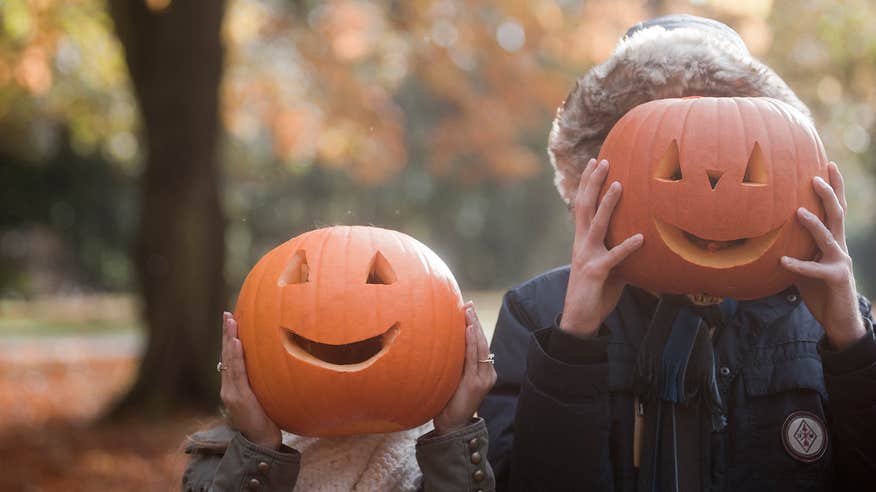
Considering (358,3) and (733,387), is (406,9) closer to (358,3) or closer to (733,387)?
(358,3)

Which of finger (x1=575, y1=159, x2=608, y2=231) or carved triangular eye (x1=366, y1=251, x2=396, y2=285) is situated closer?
finger (x1=575, y1=159, x2=608, y2=231)

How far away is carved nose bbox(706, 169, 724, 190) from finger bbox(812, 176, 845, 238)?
0.24 metres

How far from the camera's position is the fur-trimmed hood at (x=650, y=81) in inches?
107

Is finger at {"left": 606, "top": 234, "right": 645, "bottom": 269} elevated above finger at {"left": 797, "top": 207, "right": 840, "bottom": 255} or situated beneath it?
situated beneath

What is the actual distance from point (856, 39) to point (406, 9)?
6.65 m

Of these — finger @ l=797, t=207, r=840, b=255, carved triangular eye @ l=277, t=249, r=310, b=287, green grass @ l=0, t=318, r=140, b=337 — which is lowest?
green grass @ l=0, t=318, r=140, b=337

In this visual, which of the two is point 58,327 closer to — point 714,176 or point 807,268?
point 714,176

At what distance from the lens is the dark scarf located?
2602 millimetres

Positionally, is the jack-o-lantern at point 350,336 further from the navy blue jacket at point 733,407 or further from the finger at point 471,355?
the navy blue jacket at point 733,407

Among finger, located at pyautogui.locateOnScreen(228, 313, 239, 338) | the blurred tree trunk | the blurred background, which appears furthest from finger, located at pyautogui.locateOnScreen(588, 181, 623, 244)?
the blurred tree trunk

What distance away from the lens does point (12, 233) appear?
1219 inches

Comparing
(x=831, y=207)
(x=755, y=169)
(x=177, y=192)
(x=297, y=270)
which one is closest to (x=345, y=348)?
(x=297, y=270)

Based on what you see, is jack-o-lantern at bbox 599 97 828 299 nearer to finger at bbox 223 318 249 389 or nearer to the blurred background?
the blurred background

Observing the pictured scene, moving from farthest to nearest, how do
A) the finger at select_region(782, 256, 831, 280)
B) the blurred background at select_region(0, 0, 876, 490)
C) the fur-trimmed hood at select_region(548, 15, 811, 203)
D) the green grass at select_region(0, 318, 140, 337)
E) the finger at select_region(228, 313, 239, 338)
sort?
the green grass at select_region(0, 318, 140, 337) → the blurred background at select_region(0, 0, 876, 490) → the fur-trimmed hood at select_region(548, 15, 811, 203) → the finger at select_region(228, 313, 239, 338) → the finger at select_region(782, 256, 831, 280)
